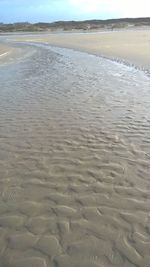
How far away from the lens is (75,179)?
702 centimetres

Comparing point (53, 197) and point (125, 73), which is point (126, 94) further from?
point (53, 197)

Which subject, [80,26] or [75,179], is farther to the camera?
[80,26]

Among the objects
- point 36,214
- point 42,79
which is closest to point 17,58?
point 42,79

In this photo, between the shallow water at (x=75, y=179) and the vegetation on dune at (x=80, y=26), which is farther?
the vegetation on dune at (x=80, y=26)

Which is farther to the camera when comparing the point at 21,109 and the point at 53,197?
the point at 21,109

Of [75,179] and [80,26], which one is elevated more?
[75,179]

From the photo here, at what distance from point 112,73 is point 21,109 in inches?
323

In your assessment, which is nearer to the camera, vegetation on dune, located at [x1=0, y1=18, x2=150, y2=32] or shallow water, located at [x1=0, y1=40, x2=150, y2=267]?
shallow water, located at [x1=0, y1=40, x2=150, y2=267]

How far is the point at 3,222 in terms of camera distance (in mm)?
5703

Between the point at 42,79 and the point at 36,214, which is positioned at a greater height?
the point at 36,214

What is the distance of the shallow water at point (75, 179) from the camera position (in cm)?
508

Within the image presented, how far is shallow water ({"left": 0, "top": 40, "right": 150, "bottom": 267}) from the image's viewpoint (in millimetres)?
5078

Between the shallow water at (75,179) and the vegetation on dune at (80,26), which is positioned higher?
the shallow water at (75,179)

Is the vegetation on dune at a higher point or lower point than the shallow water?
lower
